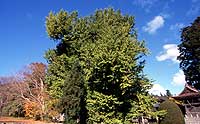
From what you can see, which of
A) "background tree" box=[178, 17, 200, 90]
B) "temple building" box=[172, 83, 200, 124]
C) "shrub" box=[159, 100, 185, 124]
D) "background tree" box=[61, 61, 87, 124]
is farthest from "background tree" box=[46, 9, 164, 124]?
"background tree" box=[178, 17, 200, 90]

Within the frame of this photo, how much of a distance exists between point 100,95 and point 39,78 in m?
38.4

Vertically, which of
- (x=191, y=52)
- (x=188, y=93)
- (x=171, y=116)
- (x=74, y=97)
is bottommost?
(x=171, y=116)

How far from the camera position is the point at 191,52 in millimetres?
59219

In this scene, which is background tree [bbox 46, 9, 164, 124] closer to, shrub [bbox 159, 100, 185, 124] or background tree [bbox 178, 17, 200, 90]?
shrub [bbox 159, 100, 185, 124]

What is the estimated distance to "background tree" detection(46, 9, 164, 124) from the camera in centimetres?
3300

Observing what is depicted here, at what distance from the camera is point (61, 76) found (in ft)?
134

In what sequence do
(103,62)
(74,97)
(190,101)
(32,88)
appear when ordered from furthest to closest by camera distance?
(32,88)
(190,101)
(74,97)
(103,62)

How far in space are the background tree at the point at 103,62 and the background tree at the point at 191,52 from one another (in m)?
20.1

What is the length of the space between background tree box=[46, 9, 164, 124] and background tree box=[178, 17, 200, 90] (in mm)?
20053

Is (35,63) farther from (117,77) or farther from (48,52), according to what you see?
(117,77)

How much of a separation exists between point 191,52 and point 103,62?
104 feet

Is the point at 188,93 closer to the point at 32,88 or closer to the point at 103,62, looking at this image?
the point at 103,62

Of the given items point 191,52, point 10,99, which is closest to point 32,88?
point 10,99

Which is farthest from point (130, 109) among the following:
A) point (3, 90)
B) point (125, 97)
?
point (3, 90)
